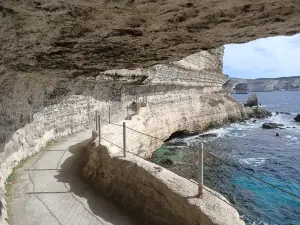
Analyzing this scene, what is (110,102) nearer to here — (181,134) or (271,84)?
(181,134)

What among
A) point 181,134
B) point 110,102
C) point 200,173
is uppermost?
point 110,102

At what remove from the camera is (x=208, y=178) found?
14.0m

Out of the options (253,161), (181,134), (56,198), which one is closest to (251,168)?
(253,161)

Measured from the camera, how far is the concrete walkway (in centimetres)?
605

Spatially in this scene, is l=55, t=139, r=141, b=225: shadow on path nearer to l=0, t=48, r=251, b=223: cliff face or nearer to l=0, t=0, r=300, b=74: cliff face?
l=0, t=48, r=251, b=223: cliff face

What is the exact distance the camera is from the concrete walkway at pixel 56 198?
6051 millimetres

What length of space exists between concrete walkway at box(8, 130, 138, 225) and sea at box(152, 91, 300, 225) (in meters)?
2.84

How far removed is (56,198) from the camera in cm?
688

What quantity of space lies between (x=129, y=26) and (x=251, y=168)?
50.2 feet

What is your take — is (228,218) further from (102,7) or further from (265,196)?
(265,196)

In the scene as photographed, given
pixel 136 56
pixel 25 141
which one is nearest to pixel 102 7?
pixel 136 56

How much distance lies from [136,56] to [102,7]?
2.54 m

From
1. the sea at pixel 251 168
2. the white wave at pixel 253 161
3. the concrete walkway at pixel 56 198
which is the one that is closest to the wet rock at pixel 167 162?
the sea at pixel 251 168

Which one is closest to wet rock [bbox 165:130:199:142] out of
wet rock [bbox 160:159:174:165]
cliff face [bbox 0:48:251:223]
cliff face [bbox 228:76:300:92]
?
cliff face [bbox 0:48:251:223]
